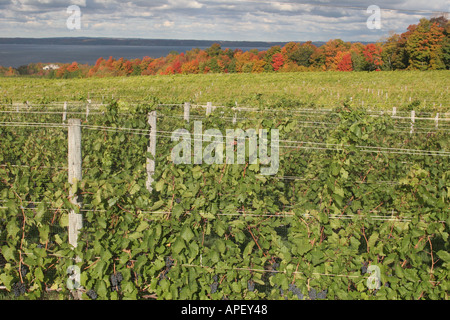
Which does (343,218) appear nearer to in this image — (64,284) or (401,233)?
(401,233)

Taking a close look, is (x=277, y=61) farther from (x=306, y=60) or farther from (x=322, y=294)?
(x=322, y=294)

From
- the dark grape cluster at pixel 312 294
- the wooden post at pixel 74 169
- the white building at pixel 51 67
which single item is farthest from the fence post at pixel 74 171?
the white building at pixel 51 67

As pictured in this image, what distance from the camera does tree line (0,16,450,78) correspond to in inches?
1816

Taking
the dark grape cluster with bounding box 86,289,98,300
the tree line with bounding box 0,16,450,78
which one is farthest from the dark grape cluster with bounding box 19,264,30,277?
the tree line with bounding box 0,16,450,78

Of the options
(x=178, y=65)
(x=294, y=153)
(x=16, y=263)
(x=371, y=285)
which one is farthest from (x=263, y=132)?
(x=178, y=65)

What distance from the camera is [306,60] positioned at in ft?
176

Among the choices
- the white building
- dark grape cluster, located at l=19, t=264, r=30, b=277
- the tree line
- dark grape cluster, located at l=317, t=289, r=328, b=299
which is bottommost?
dark grape cluster, located at l=317, t=289, r=328, b=299

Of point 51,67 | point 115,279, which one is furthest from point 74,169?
point 51,67

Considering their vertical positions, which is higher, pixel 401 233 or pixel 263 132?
pixel 263 132

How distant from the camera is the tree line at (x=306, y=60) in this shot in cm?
4612

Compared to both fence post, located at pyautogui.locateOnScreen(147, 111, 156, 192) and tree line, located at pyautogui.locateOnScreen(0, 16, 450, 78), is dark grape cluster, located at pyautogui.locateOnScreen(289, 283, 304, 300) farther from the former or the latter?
tree line, located at pyautogui.locateOnScreen(0, 16, 450, 78)

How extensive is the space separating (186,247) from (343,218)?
1.19 m

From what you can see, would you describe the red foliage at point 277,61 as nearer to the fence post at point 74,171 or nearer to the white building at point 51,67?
the white building at point 51,67

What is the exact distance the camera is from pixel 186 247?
120 inches
